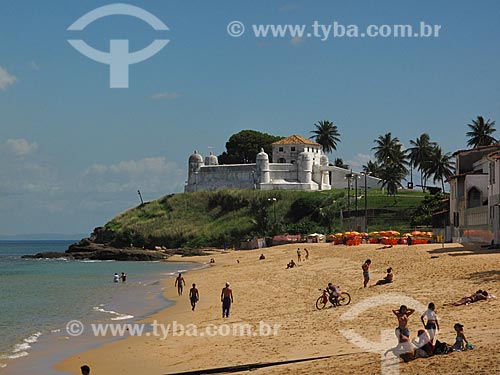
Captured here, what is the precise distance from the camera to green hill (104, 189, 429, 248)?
88000 millimetres

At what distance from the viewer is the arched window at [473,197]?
45787mm

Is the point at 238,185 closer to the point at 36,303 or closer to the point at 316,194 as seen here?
the point at 316,194

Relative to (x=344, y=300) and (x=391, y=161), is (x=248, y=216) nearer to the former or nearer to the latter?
(x=391, y=161)

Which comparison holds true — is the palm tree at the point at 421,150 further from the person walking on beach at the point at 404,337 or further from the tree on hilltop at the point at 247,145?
the person walking on beach at the point at 404,337

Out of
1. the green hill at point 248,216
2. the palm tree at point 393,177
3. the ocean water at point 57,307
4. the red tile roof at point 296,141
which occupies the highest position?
the red tile roof at point 296,141

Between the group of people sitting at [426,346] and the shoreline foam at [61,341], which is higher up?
the group of people sitting at [426,346]

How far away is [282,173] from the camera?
107m

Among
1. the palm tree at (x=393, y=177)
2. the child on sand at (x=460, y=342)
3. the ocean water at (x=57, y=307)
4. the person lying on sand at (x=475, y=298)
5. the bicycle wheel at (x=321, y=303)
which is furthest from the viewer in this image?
the palm tree at (x=393, y=177)

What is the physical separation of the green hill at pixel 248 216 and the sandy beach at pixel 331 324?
162 ft

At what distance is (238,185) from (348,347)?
92.0m

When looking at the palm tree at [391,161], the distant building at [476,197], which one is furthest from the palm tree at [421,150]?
the distant building at [476,197]

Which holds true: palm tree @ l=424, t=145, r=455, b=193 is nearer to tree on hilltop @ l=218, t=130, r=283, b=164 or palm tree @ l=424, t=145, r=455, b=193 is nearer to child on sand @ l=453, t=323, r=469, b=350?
tree on hilltop @ l=218, t=130, r=283, b=164

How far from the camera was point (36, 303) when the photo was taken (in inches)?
1441

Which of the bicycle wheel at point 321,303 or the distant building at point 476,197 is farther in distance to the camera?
the distant building at point 476,197
